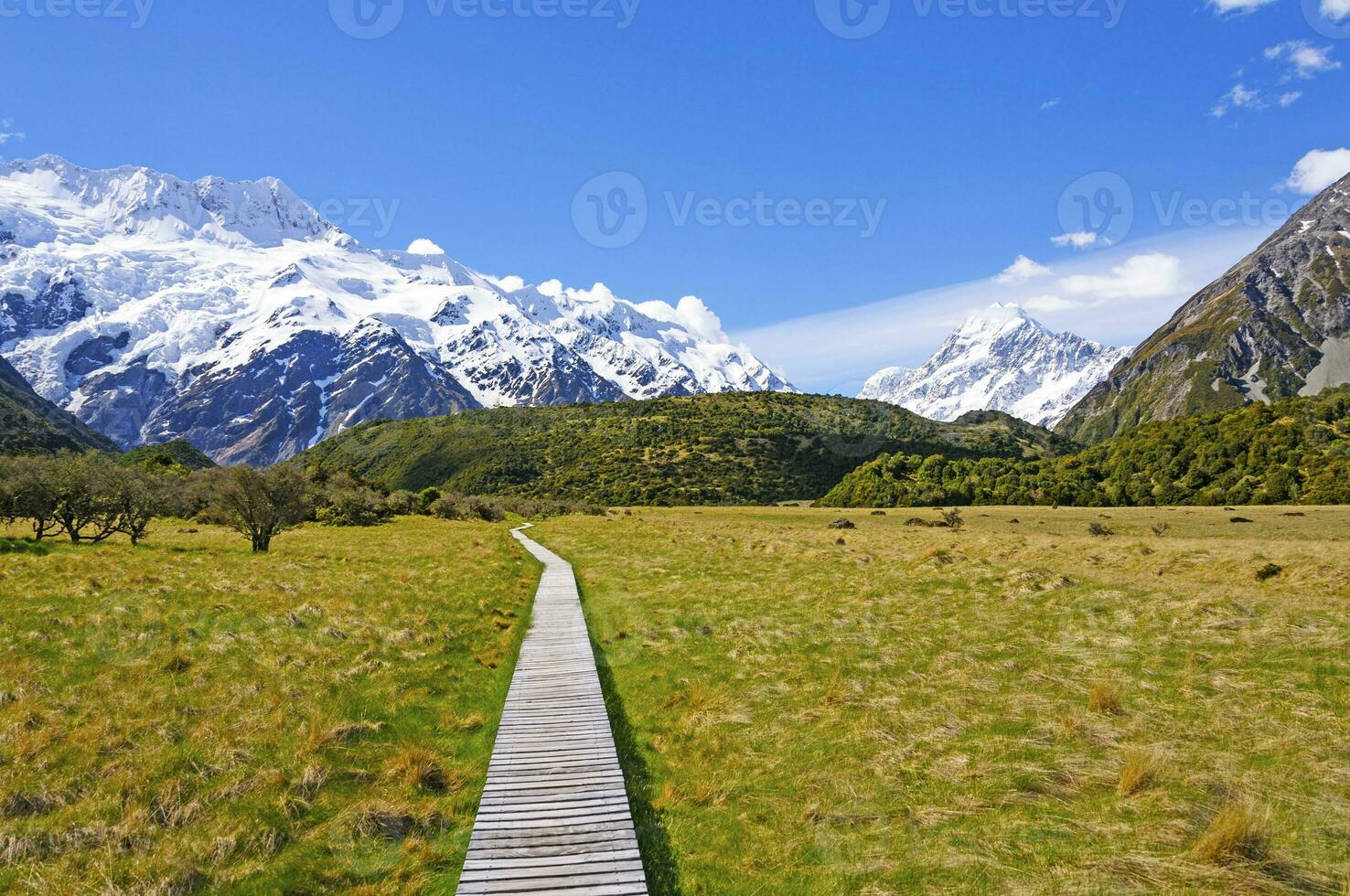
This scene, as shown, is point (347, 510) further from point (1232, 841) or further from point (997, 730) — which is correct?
point (1232, 841)

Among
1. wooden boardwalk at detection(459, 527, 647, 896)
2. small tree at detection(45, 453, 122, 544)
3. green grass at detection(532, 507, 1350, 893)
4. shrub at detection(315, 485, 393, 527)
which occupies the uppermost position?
small tree at detection(45, 453, 122, 544)

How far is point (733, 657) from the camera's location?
1758 cm

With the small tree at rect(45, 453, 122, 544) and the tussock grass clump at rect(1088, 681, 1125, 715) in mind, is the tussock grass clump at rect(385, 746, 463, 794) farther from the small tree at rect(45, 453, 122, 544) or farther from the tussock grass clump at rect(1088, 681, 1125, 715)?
the small tree at rect(45, 453, 122, 544)

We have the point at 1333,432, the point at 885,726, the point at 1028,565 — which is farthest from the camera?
the point at 1333,432

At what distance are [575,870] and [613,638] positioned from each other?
39.6 ft

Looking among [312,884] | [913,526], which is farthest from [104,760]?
[913,526]

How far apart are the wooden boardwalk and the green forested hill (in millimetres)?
73009

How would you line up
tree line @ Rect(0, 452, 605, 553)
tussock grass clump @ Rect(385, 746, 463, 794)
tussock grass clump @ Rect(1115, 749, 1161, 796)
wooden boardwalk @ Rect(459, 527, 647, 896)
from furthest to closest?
tree line @ Rect(0, 452, 605, 553), tussock grass clump @ Rect(385, 746, 463, 794), tussock grass clump @ Rect(1115, 749, 1161, 796), wooden boardwalk @ Rect(459, 527, 647, 896)

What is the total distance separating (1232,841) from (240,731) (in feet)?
51.6

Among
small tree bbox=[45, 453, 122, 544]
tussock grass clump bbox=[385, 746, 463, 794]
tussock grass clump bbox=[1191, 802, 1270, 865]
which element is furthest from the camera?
small tree bbox=[45, 453, 122, 544]

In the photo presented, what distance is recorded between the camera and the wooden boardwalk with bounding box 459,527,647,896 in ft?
28.0

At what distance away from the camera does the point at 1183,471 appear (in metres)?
77.6

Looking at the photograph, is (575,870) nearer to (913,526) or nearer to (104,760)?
(104,760)

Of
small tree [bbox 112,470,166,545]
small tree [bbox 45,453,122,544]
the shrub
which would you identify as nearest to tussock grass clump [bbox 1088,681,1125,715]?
small tree [bbox 112,470,166,545]
